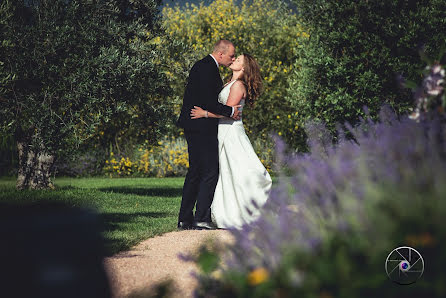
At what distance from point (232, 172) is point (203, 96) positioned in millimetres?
1140

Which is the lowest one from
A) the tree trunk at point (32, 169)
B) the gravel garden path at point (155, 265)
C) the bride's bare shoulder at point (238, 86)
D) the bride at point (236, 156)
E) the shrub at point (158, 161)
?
the shrub at point (158, 161)

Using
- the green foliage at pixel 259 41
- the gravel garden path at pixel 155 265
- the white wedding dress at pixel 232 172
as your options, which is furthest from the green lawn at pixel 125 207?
the green foliage at pixel 259 41

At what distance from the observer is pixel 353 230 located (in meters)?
2.12

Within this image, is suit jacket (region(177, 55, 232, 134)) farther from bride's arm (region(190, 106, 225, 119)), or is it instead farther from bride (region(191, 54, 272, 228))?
bride (region(191, 54, 272, 228))

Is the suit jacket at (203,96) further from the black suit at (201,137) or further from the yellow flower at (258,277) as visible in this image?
the yellow flower at (258,277)

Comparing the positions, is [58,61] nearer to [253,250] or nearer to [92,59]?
[92,59]

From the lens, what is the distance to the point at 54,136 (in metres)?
10.1

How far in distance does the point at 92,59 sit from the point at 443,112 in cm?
860

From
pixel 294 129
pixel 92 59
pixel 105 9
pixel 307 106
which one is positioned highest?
pixel 105 9

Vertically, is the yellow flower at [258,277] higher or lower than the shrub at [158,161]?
higher

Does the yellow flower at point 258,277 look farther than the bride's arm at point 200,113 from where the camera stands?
No

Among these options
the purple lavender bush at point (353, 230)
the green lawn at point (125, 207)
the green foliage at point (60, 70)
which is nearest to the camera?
the purple lavender bush at point (353, 230)

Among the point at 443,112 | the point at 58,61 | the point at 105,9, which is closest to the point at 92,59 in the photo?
the point at 58,61

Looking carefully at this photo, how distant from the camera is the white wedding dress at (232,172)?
6.98m
